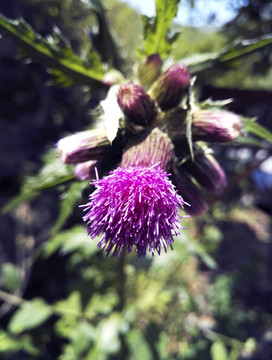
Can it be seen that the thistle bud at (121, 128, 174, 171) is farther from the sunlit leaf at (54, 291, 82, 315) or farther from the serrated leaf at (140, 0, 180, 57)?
the sunlit leaf at (54, 291, 82, 315)

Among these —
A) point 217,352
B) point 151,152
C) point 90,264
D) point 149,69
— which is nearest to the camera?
point 151,152

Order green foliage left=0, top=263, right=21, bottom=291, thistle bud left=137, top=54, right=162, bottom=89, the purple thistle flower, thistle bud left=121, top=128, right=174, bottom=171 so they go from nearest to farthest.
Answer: the purple thistle flower, thistle bud left=121, top=128, right=174, bottom=171, thistle bud left=137, top=54, right=162, bottom=89, green foliage left=0, top=263, right=21, bottom=291

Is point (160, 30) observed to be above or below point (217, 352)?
above

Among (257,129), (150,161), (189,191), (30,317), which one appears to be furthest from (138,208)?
(30,317)

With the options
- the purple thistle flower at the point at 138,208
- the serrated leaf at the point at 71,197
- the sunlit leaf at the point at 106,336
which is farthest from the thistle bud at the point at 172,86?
the sunlit leaf at the point at 106,336

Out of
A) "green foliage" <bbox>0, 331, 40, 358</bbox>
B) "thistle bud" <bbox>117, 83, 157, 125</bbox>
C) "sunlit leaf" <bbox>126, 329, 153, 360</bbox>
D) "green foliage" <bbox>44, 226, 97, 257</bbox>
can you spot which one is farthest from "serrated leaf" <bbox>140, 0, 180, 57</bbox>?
"green foliage" <bbox>0, 331, 40, 358</bbox>

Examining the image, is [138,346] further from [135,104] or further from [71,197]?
[135,104]

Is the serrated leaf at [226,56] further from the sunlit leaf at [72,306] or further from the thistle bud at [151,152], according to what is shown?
the sunlit leaf at [72,306]
